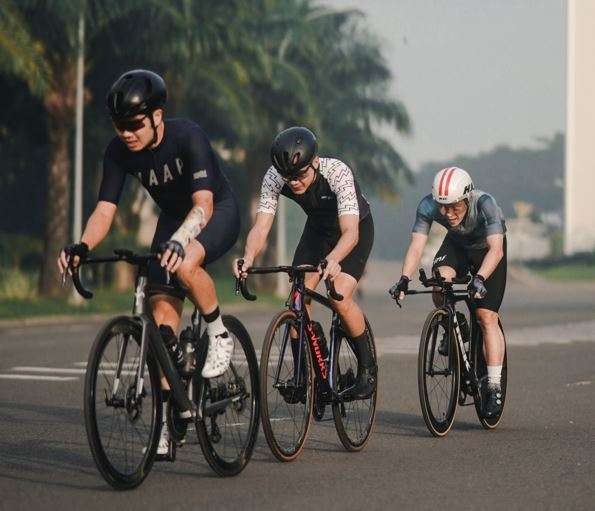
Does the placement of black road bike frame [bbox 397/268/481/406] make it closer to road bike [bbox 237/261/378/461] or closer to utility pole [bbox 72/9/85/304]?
road bike [bbox 237/261/378/461]

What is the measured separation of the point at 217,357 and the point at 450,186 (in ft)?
8.30

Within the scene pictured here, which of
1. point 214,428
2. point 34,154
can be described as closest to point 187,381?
point 214,428

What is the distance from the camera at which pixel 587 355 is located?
16.9 meters

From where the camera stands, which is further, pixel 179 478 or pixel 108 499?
pixel 179 478

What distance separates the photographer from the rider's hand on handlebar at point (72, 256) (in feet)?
23.6

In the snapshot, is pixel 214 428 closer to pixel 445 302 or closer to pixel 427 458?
pixel 427 458

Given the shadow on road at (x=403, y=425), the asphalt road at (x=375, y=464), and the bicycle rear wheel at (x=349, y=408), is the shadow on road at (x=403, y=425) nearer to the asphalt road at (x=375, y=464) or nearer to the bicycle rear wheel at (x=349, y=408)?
the asphalt road at (x=375, y=464)

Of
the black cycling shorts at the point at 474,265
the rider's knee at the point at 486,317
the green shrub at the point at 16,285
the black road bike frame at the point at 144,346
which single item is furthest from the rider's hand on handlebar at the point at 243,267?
the green shrub at the point at 16,285

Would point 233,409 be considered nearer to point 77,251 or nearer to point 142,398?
point 142,398

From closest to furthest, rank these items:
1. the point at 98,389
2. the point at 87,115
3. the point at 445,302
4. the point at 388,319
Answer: the point at 98,389 → the point at 445,302 → the point at 388,319 → the point at 87,115

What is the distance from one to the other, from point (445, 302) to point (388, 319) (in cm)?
1728

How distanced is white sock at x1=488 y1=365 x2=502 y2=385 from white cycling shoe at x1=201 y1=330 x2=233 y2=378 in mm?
2889

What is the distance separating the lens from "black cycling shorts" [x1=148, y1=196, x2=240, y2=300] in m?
7.43

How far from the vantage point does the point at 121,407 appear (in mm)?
6945
